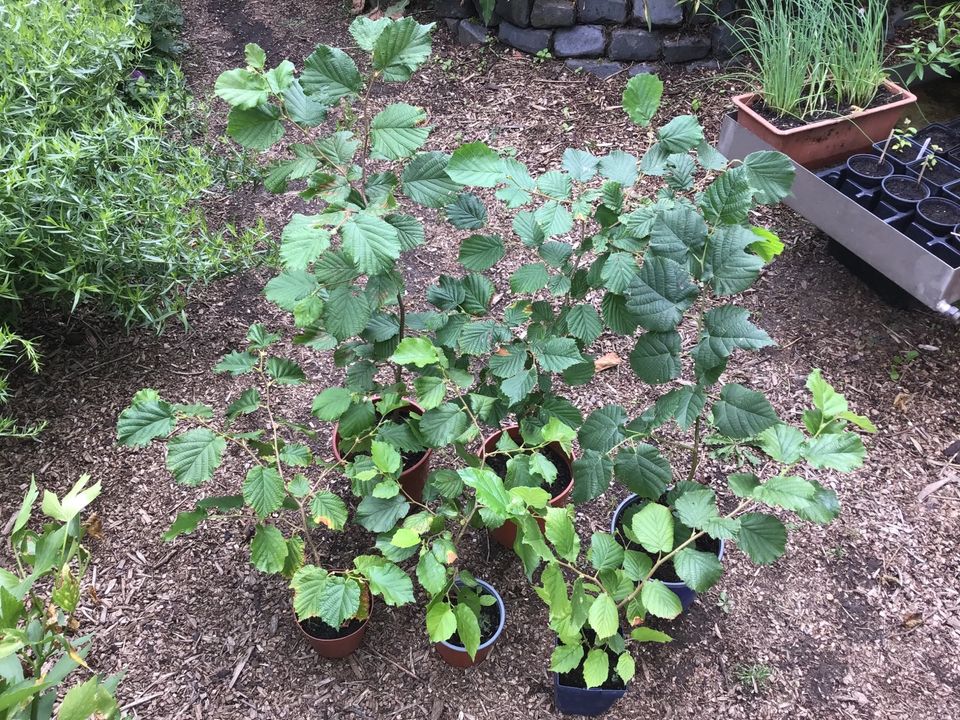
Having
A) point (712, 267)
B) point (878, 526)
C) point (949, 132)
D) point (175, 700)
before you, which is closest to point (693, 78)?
point (949, 132)

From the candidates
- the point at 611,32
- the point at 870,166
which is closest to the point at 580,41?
the point at 611,32

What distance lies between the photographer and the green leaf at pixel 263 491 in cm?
155

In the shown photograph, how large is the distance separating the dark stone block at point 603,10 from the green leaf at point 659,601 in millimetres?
3000

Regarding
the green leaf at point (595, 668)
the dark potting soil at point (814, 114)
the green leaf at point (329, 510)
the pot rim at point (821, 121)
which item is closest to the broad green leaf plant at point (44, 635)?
the green leaf at point (329, 510)

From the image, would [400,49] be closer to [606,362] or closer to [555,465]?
[555,465]

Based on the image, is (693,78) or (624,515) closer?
(624,515)

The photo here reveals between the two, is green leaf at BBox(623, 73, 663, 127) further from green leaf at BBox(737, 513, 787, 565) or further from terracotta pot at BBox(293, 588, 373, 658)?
terracotta pot at BBox(293, 588, 373, 658)

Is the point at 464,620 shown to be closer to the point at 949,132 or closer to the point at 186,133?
the point at 186,133

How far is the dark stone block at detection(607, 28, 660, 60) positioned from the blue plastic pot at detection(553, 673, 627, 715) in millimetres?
3009

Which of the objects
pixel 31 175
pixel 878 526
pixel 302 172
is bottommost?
pixel 878 526

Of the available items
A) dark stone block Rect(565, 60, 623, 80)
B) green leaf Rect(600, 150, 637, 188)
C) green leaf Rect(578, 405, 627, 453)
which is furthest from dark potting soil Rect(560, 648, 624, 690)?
dark stone block Rect(565, 60, 623, 80)

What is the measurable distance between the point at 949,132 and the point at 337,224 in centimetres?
292

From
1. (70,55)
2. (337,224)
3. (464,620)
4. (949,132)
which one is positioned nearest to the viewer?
(337,224)

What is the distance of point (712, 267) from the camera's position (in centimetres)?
135
